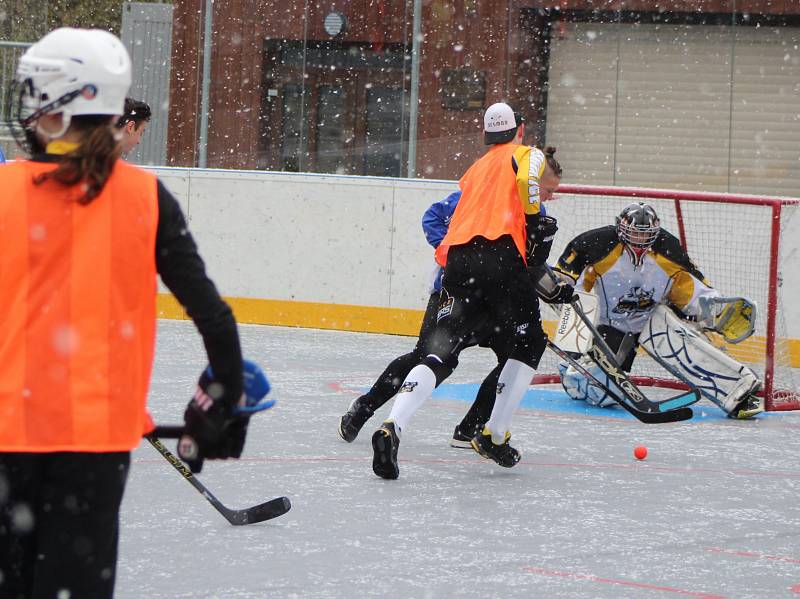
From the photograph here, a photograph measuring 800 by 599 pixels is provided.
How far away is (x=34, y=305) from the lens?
79.7 inches

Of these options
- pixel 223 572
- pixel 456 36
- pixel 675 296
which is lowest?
pixel 223 572

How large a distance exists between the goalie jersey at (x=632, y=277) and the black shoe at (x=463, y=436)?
1.44 meters

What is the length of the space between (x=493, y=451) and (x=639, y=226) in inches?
83.0

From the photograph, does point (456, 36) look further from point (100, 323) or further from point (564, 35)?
point (100, 323)

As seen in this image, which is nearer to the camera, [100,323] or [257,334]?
[100,323]

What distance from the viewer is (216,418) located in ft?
6.92

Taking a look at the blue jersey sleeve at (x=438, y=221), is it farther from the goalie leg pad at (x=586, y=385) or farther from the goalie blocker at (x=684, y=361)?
the goalie leg pad at (x=586, y=385)

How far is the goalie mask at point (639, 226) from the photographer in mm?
6859

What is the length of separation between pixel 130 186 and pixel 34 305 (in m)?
0.21

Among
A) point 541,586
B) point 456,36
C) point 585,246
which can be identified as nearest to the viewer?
point 541,586

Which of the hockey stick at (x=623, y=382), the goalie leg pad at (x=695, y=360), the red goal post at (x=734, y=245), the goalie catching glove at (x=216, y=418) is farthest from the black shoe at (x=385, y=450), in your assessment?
the red goal post at (x=734, y=245)

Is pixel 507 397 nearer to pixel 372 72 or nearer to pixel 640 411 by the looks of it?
pixel 640 411

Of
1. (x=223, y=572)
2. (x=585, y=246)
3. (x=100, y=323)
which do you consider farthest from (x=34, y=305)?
(x=585, y=246)

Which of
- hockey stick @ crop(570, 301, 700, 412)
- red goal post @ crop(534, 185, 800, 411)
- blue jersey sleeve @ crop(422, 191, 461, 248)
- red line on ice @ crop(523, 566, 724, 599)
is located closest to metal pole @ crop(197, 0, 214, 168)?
red goal post @ crop(534, 185, 800, 411)
